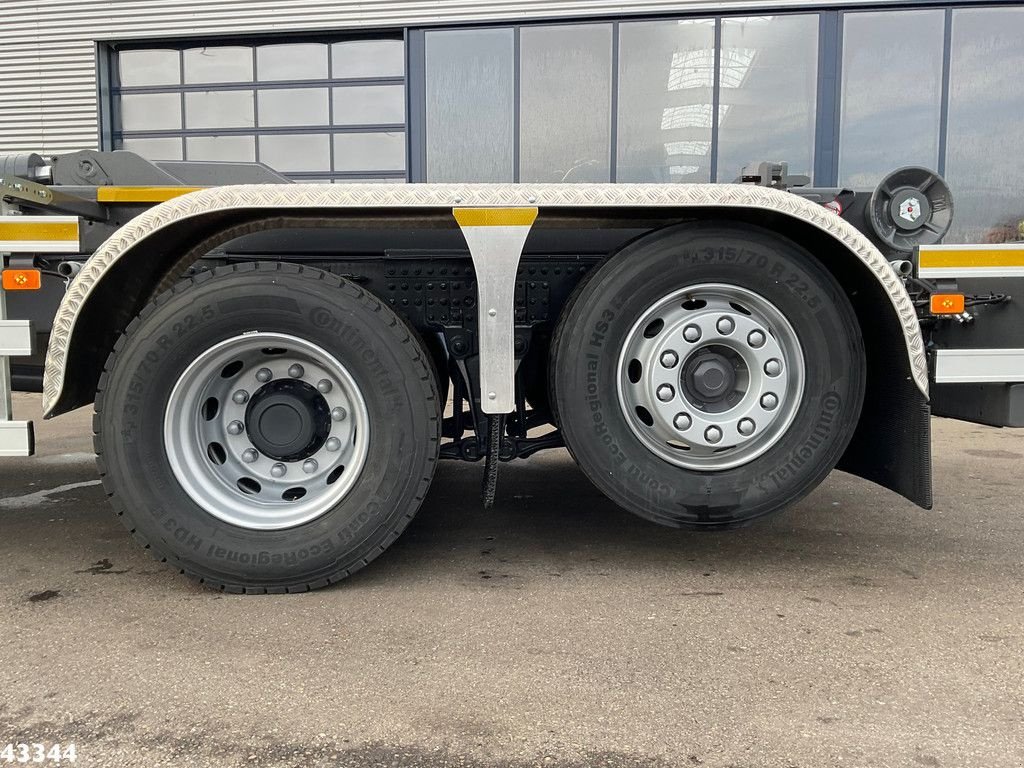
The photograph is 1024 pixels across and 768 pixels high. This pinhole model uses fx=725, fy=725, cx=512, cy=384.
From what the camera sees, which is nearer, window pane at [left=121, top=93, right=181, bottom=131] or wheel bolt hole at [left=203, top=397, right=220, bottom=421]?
wheel bolt hole at [left=203, top=397, right=220, bottom=421]

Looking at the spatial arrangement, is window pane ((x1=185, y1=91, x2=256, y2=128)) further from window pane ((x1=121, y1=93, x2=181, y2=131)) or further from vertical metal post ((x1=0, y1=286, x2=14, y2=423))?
vertical metal post ((x1=0, y1=286, x2=14, y2=423))

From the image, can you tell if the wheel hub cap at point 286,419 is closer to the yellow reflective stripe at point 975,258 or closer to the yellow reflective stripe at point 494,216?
the yellow reflective stripe at point 494,216

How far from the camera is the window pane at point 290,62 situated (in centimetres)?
1096

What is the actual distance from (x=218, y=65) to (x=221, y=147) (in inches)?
49.2

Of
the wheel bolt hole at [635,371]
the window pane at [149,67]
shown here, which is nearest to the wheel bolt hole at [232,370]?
the wheel bolt hole at [635,371]

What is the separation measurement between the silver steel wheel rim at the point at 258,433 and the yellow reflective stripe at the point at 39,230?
75 centimetres

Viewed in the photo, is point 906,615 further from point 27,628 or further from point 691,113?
point 691,113

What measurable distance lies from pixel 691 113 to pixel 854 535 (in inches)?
325

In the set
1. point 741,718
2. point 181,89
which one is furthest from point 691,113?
point 741,718

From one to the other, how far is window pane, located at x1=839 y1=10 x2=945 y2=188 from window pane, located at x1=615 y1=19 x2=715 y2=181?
6.29 feet

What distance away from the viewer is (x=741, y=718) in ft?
5.69

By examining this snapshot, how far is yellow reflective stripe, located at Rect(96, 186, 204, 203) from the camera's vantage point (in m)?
3.02

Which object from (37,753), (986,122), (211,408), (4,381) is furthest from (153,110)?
(986,122)

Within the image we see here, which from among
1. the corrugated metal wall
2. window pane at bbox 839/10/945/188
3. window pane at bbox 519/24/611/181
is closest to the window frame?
the corrugated metal wall
